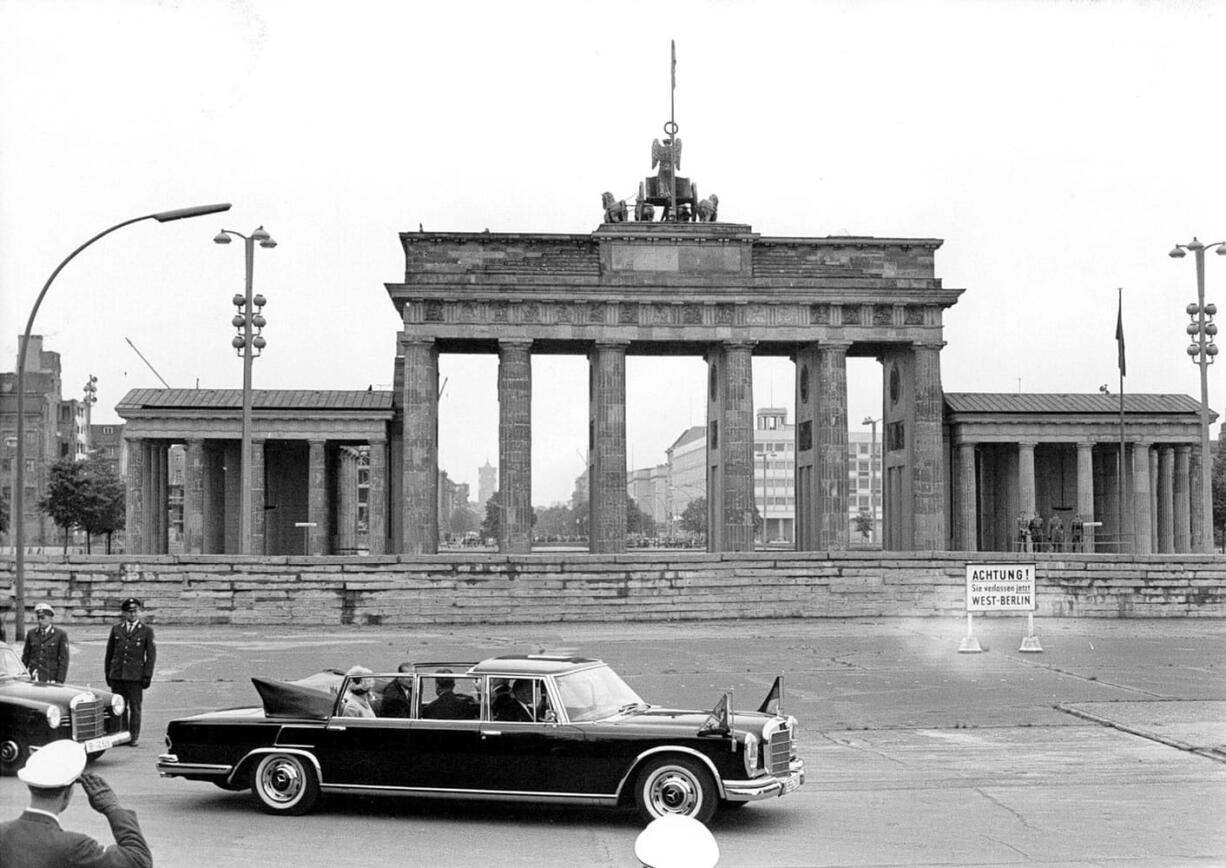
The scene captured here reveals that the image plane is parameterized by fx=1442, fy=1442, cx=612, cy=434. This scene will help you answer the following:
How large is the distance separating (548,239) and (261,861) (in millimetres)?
50953

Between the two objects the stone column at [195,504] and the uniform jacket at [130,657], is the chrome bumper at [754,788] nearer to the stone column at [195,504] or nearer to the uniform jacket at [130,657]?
the uniform jacket at [130,657]

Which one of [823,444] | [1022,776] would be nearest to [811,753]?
[1022,776]

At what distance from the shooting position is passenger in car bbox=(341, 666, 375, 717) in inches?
561

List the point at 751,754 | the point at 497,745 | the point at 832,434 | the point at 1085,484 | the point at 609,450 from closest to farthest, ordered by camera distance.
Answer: the point at 751,754
the point at 497,745
the point at 609,450
the point at 832,434
the point at 1085,484

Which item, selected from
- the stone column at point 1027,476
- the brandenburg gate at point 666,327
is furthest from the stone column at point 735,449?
the stone column at point 1027,476

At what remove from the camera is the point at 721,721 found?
519 inches

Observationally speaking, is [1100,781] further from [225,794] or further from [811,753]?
[225,794]

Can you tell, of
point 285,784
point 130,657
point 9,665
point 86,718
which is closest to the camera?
point 285,784

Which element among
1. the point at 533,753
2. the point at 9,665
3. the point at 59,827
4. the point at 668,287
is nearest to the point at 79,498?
the point at 668,287

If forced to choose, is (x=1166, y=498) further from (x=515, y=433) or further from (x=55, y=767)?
(x=55, y=767)

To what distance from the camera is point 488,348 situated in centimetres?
6456

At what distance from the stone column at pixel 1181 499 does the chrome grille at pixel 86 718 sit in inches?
2414

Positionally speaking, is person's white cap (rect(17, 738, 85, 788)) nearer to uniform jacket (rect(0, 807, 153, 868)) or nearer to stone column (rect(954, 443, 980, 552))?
uniform jacket (rect(0, 807, 153, 868))

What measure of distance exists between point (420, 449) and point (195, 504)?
12.2m
